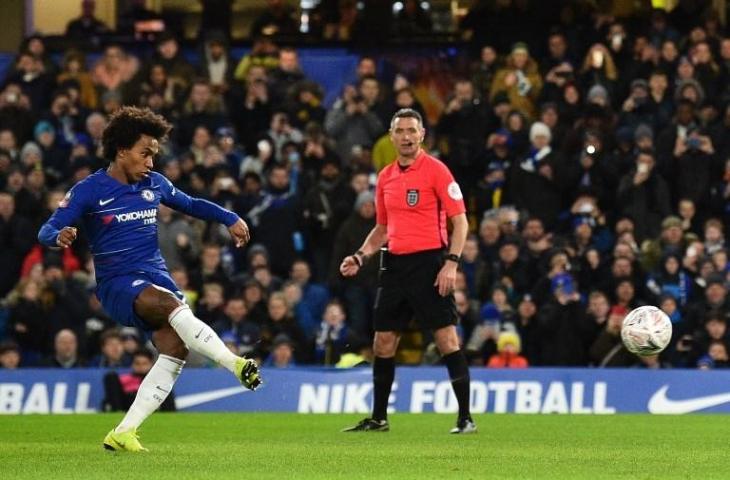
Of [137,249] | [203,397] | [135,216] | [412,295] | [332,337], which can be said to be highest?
[135,216]

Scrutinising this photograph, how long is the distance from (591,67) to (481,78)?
162 centimetres

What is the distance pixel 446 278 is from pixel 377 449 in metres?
1.93

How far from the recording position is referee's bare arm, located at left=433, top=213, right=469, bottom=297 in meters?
12.5

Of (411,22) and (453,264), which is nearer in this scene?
(453,264)

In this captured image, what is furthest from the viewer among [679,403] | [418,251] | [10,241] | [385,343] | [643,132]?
[10,241]

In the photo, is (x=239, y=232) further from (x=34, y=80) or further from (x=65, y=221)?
(x=34, y=80)

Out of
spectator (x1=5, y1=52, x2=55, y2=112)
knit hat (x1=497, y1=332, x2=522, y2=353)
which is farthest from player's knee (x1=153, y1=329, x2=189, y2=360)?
spectator (x1=5, y1=52, x2=55, y2=112)

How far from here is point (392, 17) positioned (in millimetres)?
25891

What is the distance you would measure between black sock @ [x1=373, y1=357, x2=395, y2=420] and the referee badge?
1226 mm

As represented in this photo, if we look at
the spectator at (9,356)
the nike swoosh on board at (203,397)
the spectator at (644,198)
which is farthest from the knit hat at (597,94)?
the spectator at (9,356)

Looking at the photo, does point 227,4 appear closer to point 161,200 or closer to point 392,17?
point 392,17

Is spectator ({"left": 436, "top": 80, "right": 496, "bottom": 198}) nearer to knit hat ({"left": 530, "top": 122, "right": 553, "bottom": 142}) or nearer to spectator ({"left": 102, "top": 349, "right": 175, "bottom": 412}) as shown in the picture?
knit hat ({"left": 530, "top": 122, "right": 553, "bottom": 142})

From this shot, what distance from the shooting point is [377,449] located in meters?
10.9

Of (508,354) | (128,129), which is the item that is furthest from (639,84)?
(128,129)
